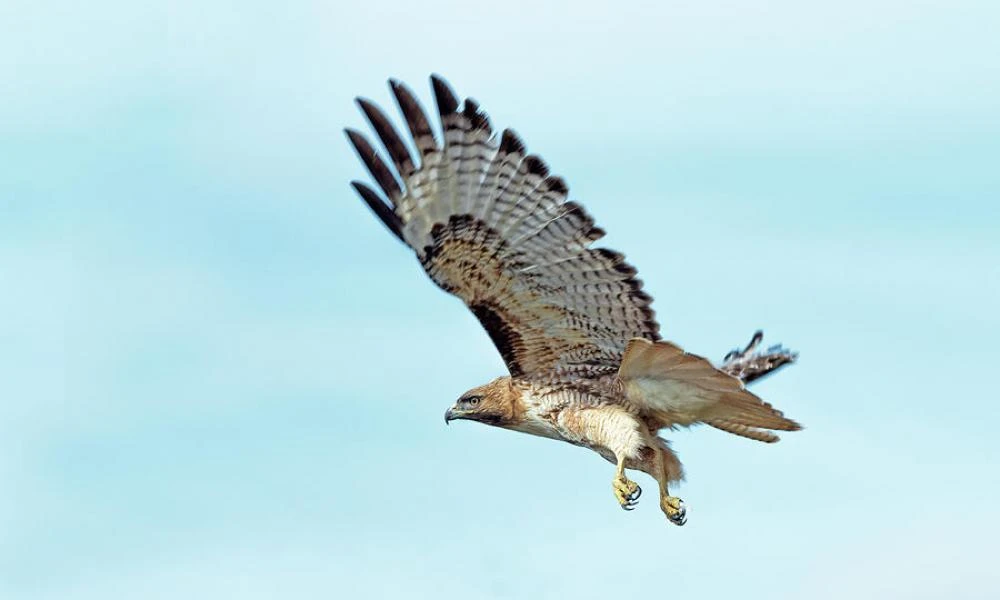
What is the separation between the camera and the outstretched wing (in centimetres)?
1201

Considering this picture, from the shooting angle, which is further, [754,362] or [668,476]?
[754,362]

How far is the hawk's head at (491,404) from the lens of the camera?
41.3 ft

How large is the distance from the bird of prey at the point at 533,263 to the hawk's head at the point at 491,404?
0.30m

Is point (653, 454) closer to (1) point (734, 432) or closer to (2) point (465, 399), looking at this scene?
(1) point (734, 432)

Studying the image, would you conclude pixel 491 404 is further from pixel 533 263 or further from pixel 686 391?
pixel 686 391

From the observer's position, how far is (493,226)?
1205 centimetres

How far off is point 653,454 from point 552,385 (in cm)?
88

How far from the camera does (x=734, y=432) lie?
1232 centimetres

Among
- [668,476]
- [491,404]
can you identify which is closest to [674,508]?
[668,476]

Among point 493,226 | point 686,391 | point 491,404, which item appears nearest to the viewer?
point 686,391

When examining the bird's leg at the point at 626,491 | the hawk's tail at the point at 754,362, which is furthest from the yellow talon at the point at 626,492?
the hawk's tail at the point at 754,362

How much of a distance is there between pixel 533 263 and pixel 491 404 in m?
1.19

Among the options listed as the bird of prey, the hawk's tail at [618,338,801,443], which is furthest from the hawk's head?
the hawk's tail at [618,338,801,443]

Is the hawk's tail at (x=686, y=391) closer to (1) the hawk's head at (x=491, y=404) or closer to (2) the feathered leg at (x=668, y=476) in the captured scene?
(2) the feathered leg at (x=668, y=476)
